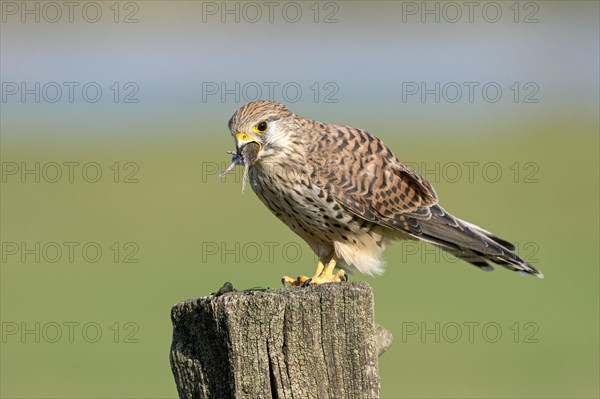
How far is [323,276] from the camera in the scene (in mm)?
6504

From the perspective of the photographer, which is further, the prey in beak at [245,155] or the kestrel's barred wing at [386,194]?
the kestrel's barred wing at [386,194]

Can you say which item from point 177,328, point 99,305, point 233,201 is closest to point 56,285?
point 99,305

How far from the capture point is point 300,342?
375 cm

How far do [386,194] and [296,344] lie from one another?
3174 mm

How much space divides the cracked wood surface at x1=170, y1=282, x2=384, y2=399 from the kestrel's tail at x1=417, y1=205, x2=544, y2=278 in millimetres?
3214

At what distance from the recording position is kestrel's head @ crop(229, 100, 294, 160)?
6090 mm

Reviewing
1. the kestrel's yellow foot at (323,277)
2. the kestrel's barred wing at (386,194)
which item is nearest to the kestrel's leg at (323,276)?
the kestrel's yellow foot at (323,277)

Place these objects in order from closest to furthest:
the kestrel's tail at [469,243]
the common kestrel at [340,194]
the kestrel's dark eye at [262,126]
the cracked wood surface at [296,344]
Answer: the cracked wood surface at [296,344] → the kestrel's dark eye at [262,126] → the common kestrel at [340,194] → the kestrel's tail at [469,243]

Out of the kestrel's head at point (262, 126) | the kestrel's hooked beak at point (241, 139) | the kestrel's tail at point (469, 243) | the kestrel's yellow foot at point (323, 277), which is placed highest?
the kestrel's head at point (262, 126)

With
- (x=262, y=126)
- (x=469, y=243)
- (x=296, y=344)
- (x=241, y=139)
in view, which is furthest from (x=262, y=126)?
(x=296, y=344)

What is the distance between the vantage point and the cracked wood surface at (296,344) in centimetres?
373

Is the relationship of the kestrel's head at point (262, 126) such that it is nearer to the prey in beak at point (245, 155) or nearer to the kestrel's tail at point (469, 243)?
the prey in beak at point (245, 155)

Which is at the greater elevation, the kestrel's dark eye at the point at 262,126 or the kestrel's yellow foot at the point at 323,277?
the kestrel's dark eye at the point at 262,126

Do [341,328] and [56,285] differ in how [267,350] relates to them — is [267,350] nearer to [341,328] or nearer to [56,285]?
[341,328]
